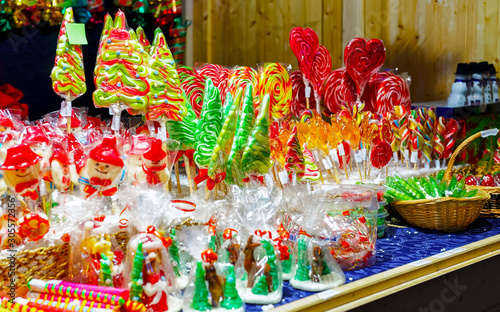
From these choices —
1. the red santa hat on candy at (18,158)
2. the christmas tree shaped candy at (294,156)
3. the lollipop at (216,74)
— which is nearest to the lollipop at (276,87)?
the lollipop at (216,74)

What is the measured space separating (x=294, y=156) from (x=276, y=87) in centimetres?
46

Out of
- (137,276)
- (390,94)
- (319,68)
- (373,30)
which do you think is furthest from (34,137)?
(373,30)

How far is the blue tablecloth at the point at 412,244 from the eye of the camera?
1882 millimetres

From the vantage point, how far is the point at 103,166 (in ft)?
5.55

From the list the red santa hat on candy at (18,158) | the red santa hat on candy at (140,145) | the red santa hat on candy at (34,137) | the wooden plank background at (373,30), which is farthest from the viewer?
the wooden plank background at (373,30)

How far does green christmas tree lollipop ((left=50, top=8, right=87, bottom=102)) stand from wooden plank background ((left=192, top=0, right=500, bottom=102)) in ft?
8.92

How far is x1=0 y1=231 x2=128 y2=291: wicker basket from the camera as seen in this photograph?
61.7 inches

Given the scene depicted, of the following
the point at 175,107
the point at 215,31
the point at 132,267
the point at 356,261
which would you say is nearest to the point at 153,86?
the point at 175,107

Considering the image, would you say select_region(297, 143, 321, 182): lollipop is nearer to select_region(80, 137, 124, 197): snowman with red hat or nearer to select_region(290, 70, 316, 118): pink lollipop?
select_region(290, 70, 316, 118): pink lollipop

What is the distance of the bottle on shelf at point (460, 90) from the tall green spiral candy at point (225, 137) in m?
2.03

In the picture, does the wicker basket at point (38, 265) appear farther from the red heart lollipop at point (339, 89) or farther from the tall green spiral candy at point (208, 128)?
the red heart lollipop at point (339, 89)

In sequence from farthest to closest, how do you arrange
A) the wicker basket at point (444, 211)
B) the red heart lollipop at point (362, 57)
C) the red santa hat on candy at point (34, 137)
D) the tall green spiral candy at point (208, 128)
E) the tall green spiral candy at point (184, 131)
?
the red heart lollipop at point (362, 57), the wicker basket at point (444, 211), the tall green spiral candy at point (184, 131), the tall green spiral candy at point (208, 128), the red santa hat on candy at point (34, 137)

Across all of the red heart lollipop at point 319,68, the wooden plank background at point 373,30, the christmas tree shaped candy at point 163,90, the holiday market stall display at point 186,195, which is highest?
the wooden plank background at point 373,30

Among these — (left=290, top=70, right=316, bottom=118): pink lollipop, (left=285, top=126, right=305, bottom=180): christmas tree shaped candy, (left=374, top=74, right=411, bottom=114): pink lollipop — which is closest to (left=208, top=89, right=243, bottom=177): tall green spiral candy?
(left=285, top=126, right=305, bottom=180): christmas tree shaped candy
